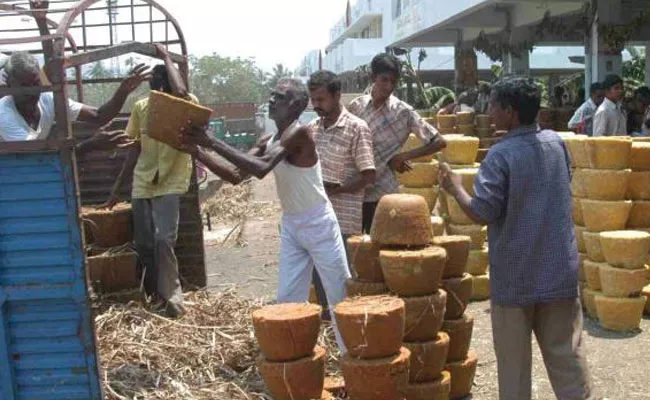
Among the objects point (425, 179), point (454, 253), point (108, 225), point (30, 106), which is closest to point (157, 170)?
point (108, 225)

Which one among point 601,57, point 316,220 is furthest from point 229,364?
point 601,57

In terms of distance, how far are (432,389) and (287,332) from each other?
37.7 inches

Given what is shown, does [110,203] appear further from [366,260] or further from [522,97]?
[522,97]

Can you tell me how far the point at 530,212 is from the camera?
3.61 metres

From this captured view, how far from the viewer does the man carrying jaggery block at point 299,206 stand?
14.3 feet

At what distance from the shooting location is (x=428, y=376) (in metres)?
4.23

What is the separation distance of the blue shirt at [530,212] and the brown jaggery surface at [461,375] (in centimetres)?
102

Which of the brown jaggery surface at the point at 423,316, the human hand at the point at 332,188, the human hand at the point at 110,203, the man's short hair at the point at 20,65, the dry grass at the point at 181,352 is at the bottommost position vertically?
the dry grass at the point at 181,352

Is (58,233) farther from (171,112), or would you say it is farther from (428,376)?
(428,376)

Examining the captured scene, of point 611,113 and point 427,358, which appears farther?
point 611,113

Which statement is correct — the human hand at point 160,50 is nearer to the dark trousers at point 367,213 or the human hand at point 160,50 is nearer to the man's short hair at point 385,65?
the man's short hair at point 385,65

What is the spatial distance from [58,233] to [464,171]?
440 centimetres

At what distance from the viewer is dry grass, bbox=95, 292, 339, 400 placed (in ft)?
14.4

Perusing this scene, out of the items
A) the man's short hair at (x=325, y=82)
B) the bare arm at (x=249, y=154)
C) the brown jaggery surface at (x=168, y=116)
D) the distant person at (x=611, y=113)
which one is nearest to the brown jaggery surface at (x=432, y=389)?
the bare arm at (x=249, y=154)
